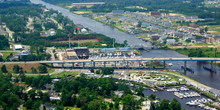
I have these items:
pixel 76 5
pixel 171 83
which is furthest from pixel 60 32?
pixel 76 5

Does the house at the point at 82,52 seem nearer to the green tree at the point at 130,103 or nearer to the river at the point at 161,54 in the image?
the river at the point at 161,54

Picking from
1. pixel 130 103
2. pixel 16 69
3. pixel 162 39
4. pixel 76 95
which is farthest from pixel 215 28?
pixel 130 103

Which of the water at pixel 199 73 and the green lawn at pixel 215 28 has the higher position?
the green lawn at pixel 215 28

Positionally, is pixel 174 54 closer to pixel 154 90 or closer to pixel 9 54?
pixel 154 90

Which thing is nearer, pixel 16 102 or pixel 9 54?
pixel 16 102

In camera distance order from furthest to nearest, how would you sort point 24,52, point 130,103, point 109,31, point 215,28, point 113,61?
point 109,31, point 215,28, point 24,52, point 113,61, point 130,103

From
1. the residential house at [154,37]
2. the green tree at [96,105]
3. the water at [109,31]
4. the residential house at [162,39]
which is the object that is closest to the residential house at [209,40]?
the residential house at [162,39]

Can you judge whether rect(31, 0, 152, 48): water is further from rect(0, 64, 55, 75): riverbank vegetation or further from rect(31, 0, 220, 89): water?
rect(0, 64, 55, 75): riverbank vegetation

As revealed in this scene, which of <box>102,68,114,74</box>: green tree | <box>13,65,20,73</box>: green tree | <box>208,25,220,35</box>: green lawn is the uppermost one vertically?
<box>208,25,220,35</box>: green lawn

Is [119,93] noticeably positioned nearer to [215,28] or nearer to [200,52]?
[200,52]

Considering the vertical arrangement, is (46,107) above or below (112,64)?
below

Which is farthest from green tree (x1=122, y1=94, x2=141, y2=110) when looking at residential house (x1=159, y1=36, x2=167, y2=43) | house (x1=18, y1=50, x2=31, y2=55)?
residential house (x1=159, y1=36, x2=167, y2=43)
